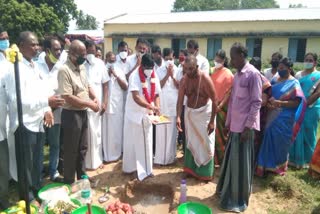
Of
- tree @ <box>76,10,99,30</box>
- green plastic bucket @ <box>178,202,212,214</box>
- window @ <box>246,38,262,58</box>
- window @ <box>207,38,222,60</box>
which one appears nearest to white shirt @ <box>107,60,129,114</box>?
green plastic bucket @ <box>178,202,212,214</box>

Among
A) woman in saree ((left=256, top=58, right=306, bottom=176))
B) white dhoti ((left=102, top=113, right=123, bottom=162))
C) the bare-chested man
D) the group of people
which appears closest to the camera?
the group of people

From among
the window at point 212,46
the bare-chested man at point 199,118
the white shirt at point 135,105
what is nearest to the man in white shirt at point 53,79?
the white shirt at point 135,105

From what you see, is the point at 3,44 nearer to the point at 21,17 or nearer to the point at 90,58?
the point at 90,58

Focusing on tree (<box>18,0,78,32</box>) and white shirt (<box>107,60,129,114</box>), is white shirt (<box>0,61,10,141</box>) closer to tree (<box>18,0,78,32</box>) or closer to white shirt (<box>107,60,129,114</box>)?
white shirt (<box>107,60,129,114</box>)

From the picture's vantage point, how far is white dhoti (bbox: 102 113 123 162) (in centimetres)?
593

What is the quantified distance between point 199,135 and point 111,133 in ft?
6.26

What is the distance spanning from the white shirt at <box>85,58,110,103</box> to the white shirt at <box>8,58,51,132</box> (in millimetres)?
1354

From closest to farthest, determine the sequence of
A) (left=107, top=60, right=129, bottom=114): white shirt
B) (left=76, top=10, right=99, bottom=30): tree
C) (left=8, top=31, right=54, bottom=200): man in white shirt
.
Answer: (left=8, top=31, right=54, bottom=200): man in white shirt < (left=107, top=60, right=129, bottom=114): white shirt < (left=76, top=10, right=99, bottom=30): tree

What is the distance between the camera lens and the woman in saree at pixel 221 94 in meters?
5.43

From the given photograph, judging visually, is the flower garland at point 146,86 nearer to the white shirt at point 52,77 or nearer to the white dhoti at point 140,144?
the white dhoti at point 140,144

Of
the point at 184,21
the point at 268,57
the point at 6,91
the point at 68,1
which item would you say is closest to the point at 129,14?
the point at 68,1

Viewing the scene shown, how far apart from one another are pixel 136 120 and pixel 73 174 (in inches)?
51.7

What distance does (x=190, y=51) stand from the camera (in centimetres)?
590

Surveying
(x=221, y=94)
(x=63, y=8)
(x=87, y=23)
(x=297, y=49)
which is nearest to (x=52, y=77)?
(x=221, y=94)
